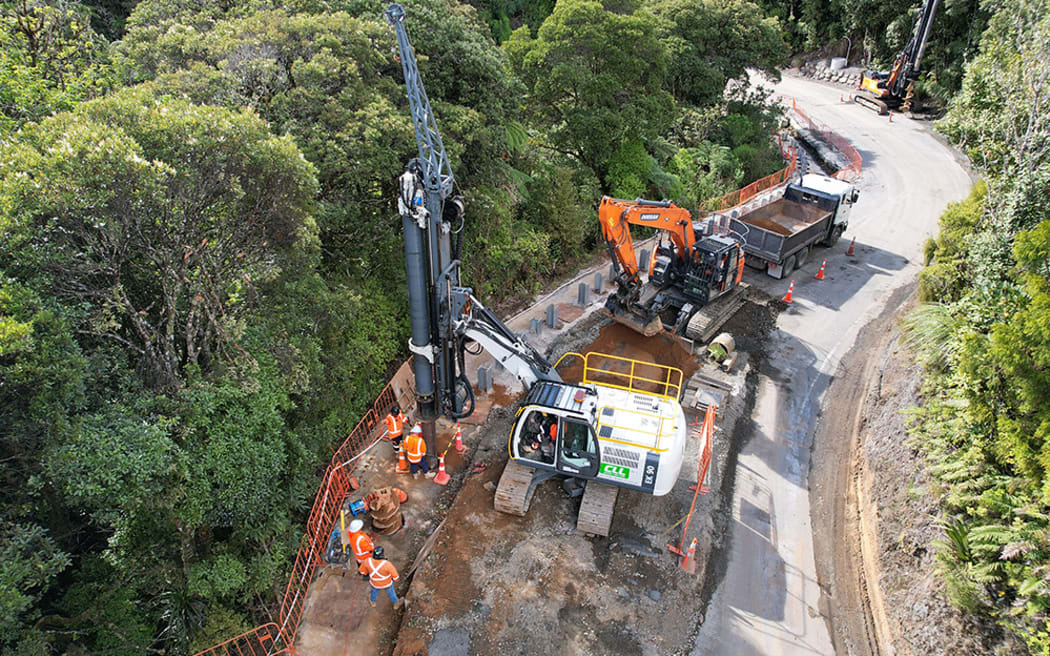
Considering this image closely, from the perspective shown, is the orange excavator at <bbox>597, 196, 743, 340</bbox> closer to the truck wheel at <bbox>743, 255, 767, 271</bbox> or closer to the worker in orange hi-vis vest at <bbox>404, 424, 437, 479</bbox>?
the truck wheel at <bbox>743, 255, 767, 271</bbox>

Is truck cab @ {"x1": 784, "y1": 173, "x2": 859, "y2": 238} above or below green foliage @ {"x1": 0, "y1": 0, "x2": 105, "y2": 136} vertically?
below

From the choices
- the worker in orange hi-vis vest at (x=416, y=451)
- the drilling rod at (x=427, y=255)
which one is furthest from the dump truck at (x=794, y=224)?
the worker in orange hi-vis vest at (x=416, y=451)

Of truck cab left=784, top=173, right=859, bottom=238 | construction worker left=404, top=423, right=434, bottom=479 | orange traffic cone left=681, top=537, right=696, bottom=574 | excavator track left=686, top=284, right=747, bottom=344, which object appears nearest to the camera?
orange traffic cone left=681, top=537, right=696, bottom=574

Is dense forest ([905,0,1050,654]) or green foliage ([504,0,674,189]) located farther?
green foliage ([504,0,674,189])

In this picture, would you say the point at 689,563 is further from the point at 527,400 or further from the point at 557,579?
the point at 527,400

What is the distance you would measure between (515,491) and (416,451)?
2.27 meters

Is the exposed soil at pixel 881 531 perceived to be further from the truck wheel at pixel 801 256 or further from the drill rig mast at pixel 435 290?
the drill rig mast at pixel 435 290

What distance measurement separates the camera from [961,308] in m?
12.8

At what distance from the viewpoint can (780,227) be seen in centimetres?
2128

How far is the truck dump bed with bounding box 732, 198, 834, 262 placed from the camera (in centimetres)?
1969

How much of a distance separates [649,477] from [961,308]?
7917 millimetres

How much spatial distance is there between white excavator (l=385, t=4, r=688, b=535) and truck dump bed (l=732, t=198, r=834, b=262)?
10.3 meters

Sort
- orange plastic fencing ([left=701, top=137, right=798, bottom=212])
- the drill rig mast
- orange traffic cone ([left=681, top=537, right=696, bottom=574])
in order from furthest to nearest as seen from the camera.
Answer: orange plastic fencing ([left=701, top=137, right=798, bottom=212]), orange traffic cone ([left=681, top=537, right=696, bottom=574]), the drill rig mast

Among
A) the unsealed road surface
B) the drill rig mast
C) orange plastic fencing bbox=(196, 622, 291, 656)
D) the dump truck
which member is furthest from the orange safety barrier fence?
the dump truck
